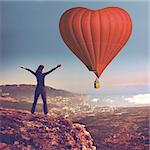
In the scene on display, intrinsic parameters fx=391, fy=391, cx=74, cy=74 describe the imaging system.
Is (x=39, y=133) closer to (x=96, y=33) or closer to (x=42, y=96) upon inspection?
(x=42, y=96)

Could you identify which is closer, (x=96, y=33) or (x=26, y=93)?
(x=96, y=33)

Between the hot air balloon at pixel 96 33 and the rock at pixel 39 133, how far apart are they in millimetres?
485

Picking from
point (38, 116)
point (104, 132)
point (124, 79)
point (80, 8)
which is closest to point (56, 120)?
point (38, 116)

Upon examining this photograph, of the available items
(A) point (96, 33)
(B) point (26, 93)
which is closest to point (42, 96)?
(B) point (26, 93)

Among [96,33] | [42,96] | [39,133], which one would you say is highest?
[96,33]

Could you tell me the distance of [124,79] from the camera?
303 cm

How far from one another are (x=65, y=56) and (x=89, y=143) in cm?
69

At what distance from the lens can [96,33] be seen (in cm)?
274

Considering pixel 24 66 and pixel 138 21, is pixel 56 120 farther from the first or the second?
pixel 138 21

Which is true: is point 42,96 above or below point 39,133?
above

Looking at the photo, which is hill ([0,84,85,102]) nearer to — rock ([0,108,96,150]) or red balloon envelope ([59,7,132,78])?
rock ([0,108,96,150])

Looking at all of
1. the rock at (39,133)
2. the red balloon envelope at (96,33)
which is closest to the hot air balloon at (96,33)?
the red balloon envelope at (96,33)

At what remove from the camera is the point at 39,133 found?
2.92 meters

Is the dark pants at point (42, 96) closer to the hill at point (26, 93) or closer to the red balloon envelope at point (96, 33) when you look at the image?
the hill at point (26, 93)
